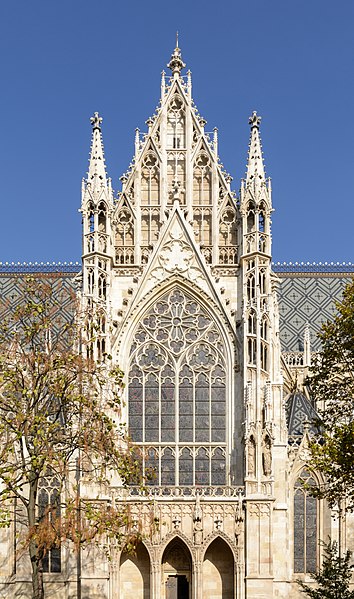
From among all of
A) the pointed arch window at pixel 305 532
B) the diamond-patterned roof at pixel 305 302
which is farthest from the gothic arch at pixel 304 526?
the diamond-patterned roof at pixel 305 302

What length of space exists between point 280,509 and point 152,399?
6974 mm

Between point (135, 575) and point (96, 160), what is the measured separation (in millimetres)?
17674

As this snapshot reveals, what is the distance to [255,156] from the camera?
44625mm

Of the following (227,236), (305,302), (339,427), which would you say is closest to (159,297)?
(227,236)

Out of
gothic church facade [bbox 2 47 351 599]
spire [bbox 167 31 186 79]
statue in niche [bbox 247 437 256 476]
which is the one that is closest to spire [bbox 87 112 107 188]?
gothic church facade [bbox 2 47 351 599]

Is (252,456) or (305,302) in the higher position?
(305,302)

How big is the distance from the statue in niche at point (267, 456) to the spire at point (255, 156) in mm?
11309

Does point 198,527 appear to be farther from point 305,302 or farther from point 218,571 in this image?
point 305,302

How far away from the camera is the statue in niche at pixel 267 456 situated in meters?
40.6

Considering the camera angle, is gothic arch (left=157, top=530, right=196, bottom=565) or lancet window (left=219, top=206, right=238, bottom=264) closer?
gothic arch (left=157, top=530, right=196, bottom=565)

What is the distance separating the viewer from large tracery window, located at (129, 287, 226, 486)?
4222 centimetres

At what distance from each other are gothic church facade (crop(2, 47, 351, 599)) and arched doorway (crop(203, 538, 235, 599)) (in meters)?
0.06

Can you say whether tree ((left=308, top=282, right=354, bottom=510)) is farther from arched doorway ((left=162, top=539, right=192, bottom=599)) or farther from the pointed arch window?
the pointed arch window

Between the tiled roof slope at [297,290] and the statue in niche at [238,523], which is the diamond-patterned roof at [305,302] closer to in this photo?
the tiled roof slope at [297,290]
